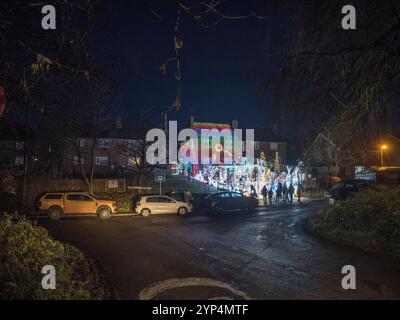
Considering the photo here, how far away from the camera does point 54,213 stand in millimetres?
21750

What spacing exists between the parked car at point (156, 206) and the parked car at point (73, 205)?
5.68ft

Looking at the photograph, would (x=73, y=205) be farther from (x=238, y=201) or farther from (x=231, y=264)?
(x=231, y=264)

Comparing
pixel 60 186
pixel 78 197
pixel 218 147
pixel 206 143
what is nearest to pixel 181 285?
pixel 78 197

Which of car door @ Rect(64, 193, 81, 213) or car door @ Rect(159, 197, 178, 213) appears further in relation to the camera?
car door @ Rect(159, 197, 178, 213)

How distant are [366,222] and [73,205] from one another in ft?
56.4

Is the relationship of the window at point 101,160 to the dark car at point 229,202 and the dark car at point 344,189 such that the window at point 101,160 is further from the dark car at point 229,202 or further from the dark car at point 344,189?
the dark car at point 344,189

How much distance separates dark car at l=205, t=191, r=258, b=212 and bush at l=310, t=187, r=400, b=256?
8457mm

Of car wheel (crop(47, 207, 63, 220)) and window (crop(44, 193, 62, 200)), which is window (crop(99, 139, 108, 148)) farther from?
car wheel (crop(47, 207, 63, 220))

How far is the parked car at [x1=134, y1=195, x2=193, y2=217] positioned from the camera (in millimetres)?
23562

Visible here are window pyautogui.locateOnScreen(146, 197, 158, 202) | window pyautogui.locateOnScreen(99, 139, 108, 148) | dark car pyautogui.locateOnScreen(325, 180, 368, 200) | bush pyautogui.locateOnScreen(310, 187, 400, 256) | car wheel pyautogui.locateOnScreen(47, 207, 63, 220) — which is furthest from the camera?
window pyautogui.locateOnScreen(99, 139, 108, 148)

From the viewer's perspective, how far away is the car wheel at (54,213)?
21.7 metres

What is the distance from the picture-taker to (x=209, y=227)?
17016mm

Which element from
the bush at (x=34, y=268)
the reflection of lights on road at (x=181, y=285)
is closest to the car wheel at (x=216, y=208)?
the bush at (x=34, y=268)

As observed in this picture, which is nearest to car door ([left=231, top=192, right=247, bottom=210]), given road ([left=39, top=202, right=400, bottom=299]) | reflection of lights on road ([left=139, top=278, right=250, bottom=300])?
road ([left=39, top=202, right=400, bottom=299])
